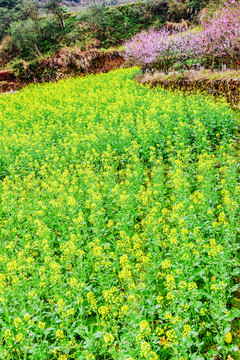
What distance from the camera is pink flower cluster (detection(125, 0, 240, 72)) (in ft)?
47.2

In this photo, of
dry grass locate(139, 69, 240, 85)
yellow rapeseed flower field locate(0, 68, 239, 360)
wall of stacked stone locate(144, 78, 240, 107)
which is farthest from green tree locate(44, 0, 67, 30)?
yellow rapeseed flower field locate(0, 68, 239, 360)

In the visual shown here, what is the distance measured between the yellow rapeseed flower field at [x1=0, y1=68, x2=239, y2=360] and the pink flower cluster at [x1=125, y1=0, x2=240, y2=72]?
5.32 metres

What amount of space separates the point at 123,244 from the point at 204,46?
16.2 m

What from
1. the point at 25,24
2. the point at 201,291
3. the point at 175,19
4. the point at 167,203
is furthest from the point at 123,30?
the point at 201,291

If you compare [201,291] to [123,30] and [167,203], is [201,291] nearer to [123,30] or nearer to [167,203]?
[167,203]


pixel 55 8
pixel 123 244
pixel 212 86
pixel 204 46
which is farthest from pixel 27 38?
pixel 123 244

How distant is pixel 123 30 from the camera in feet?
141

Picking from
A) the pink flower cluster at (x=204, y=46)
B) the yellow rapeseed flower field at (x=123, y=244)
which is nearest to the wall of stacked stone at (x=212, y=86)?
the yellow rapeseed flower field at (x=123, y=244)

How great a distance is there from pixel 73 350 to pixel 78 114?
483 inches

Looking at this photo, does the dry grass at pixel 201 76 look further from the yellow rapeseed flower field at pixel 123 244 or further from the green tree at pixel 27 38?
the green tree at pixel 27 38

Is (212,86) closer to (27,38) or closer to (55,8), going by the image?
(27,38)

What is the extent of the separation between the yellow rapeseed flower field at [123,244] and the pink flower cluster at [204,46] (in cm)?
532

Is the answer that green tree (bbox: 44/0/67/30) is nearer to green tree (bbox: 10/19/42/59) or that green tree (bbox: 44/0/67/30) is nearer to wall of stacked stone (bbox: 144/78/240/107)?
green tree (bbox: 10/19/42/59)

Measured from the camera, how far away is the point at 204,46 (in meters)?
16.5
